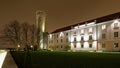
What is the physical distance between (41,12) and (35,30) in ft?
40.6

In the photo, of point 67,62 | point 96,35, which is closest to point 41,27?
point 96,35

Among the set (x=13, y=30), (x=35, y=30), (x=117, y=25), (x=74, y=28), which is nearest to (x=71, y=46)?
(x=74, y=28)

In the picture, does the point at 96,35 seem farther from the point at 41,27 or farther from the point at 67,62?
the point at 67,62

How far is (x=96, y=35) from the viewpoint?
2170 inches

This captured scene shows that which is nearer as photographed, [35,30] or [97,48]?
[97,48]

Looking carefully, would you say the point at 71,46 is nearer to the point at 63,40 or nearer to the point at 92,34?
the point at 63,40

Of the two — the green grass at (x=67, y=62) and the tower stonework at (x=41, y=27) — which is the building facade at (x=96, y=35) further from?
A: the green grass at (x=67, y=62)

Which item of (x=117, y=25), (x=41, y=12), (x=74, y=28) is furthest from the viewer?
(x=41, y=12)

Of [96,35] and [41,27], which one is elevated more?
[41,27]

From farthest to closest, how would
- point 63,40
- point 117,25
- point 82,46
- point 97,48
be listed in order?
point 63,40, point 82,46, point 97,48, point 117,25

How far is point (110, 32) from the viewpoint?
165 feet

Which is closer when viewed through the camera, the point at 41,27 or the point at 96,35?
the point at 96,35

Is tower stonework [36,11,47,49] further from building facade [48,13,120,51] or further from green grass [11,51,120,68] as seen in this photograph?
green grass [11,51,120,68]

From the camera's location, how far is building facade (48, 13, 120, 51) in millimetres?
48716
